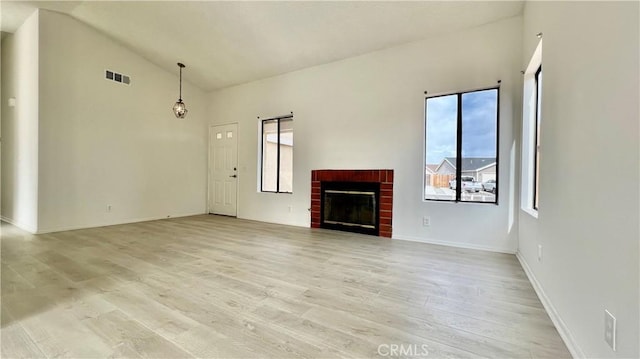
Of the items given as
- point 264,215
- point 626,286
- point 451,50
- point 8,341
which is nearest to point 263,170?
point 264,215

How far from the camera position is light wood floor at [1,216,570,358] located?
1540 millimetres

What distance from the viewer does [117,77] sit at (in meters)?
5.11

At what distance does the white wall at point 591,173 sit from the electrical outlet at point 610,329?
30 mm

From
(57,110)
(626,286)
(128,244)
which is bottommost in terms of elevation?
(128,244)

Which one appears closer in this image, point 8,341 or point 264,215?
point 8,341

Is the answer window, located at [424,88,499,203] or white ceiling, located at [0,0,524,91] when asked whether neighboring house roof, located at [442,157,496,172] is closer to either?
window, located at [424,88,499,203]

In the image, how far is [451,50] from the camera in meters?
3.83

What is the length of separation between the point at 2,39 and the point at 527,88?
8947 millimetres

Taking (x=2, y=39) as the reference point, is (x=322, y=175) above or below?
below

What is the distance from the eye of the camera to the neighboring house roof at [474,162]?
144 inches

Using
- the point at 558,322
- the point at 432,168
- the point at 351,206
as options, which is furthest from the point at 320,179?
the point at 558,322

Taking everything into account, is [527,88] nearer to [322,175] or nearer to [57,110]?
[322,175]

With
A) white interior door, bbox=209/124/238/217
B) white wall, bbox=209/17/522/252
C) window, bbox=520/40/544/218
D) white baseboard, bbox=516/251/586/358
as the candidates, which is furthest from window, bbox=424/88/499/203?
white interior door, bbox=209/124/238/217

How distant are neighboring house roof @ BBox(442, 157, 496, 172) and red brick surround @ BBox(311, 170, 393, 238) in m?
0.89
